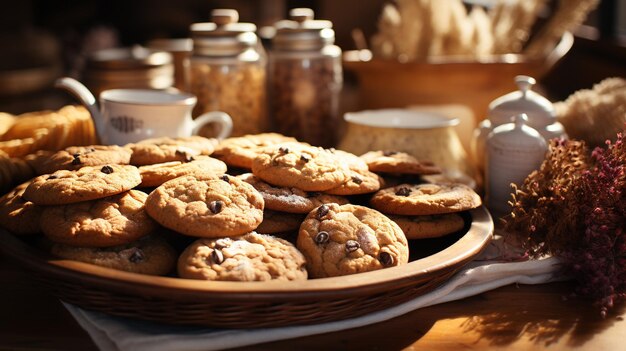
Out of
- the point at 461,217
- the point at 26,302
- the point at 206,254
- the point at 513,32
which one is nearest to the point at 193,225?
the point at 206,254

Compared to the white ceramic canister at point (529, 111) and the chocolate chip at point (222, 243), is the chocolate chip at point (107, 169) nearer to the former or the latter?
the chocolate chip at point (222, 243)

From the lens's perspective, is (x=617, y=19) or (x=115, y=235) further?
(x=617, y=19)

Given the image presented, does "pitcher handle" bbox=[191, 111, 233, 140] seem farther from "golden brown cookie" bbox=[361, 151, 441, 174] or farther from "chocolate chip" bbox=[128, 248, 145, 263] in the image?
"chocolate chip" bbox=[128, 248, 145, 263]

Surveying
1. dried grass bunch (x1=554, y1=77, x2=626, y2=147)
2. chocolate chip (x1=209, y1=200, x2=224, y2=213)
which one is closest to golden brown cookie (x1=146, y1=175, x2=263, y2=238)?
chocolate chip (x1=209, y1=200, x2=224, y2=213)

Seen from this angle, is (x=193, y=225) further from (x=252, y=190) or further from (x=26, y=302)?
(x=26, y=302)

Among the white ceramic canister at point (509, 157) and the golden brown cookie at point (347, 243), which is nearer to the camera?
the golden brown cookie at point (347, 243)

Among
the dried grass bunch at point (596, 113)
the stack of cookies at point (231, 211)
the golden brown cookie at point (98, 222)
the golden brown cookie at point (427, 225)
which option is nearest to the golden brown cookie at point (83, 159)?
the stack of cookies at point (231, 211)
